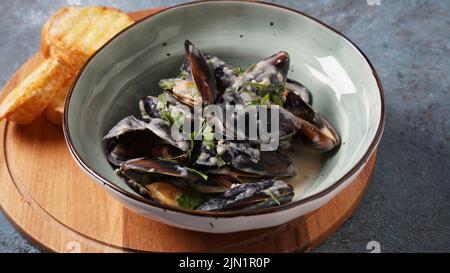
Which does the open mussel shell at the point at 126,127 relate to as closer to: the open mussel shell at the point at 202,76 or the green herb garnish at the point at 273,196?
the open mussel shell at the point at 202,76

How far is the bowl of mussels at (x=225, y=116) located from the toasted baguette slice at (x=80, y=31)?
215mm

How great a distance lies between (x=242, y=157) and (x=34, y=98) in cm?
80

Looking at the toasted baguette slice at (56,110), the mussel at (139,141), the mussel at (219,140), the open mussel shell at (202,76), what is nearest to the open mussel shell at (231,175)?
the mussel at (219,140)

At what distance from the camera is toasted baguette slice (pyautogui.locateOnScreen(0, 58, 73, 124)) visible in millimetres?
1988

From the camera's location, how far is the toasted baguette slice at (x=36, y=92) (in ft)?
6.52

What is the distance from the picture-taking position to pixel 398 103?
7.63 ft

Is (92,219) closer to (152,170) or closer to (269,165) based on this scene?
(152,170)

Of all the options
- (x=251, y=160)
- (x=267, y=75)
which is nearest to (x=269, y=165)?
(x=251, y=160)

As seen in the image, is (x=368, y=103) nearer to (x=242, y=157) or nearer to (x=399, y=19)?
(x=242, y=157)

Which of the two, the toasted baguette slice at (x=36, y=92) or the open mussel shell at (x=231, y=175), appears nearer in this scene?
the open mussel shell at (x=231, y=175)

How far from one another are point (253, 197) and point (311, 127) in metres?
0.32

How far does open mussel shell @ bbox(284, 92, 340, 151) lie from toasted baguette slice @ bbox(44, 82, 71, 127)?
2.57 ft

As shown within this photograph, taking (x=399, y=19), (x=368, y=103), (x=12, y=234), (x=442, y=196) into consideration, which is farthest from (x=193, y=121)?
(x=399, y=19)

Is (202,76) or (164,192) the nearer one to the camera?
(164,192)
